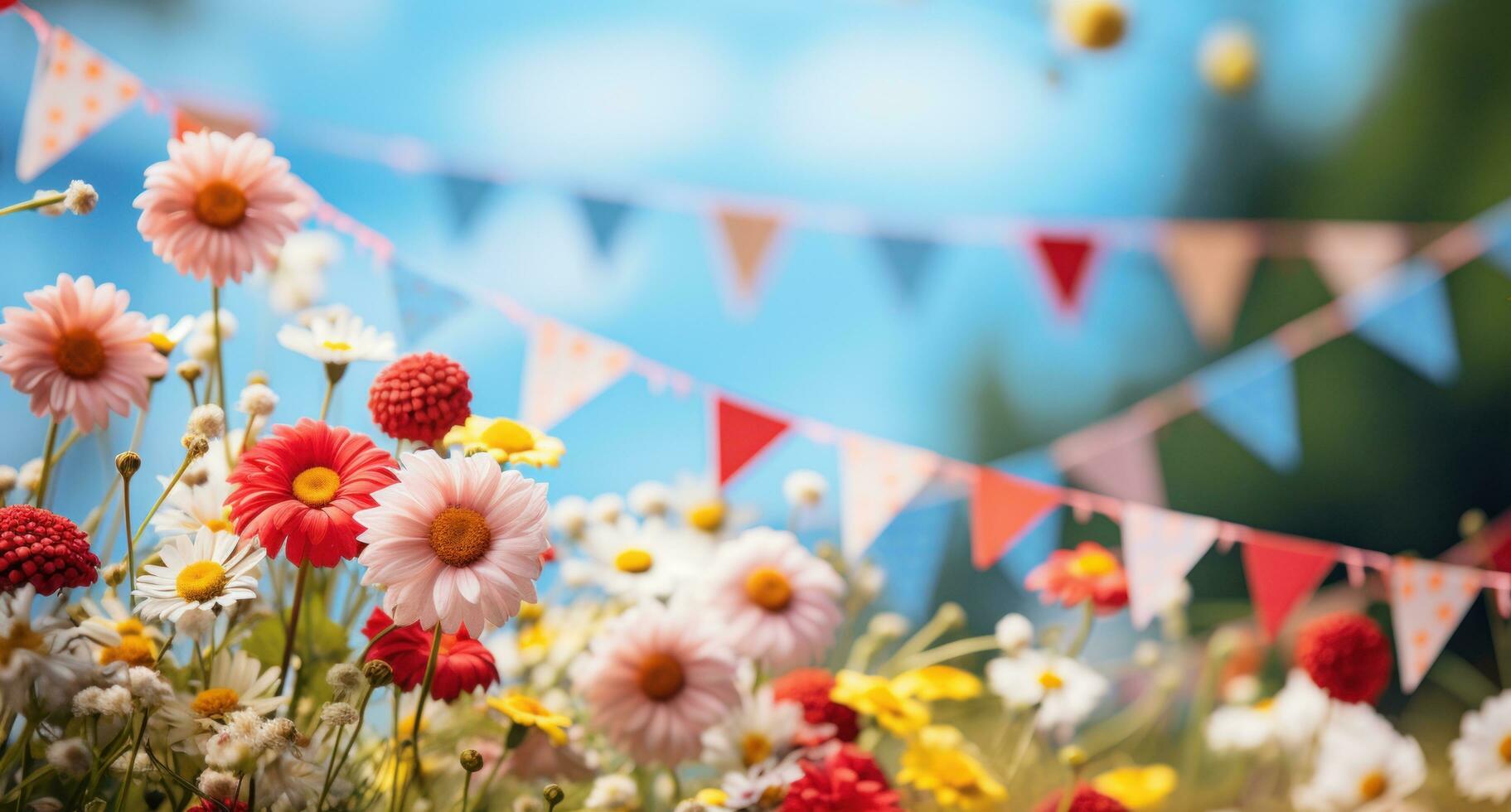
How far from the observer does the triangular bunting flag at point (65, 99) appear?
1036mm

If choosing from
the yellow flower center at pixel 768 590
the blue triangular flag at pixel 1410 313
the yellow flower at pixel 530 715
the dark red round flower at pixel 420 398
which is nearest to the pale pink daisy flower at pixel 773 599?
the yellow flower center at pixel 768 590

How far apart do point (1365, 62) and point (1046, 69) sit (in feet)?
1.73

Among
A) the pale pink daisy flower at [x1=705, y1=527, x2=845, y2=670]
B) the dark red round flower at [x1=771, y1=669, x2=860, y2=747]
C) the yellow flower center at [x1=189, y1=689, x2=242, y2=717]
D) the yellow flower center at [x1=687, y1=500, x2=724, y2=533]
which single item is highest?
the yellow flower center at [x1=687, y1=500, x2=724, y2=533]

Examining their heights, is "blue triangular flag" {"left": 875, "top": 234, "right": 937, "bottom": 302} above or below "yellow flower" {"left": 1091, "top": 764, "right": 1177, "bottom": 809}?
above

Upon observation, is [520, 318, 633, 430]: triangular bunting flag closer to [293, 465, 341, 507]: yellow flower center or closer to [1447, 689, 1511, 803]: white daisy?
[293, 465, 341, 507]: yellow flower center

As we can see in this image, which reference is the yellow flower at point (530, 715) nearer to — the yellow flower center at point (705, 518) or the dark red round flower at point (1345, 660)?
the yellow flower center at point (705, 518)

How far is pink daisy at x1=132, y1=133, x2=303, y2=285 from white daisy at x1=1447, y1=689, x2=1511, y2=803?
3.45 feet

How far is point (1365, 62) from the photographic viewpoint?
170 cm

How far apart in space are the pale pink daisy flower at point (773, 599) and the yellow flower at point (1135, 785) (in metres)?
0.40

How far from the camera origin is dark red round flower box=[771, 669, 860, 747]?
813 millimetres

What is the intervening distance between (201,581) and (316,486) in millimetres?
59

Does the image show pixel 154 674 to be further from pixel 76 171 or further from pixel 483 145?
pixel 483 145

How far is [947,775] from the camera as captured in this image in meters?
0.78

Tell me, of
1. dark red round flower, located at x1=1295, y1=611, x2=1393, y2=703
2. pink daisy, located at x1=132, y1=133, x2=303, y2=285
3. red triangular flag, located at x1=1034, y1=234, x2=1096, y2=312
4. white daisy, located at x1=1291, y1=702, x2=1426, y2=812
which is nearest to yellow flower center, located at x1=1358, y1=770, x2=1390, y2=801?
white daisy, located at x1=1291, y1=702, x2=1426, y2=812
